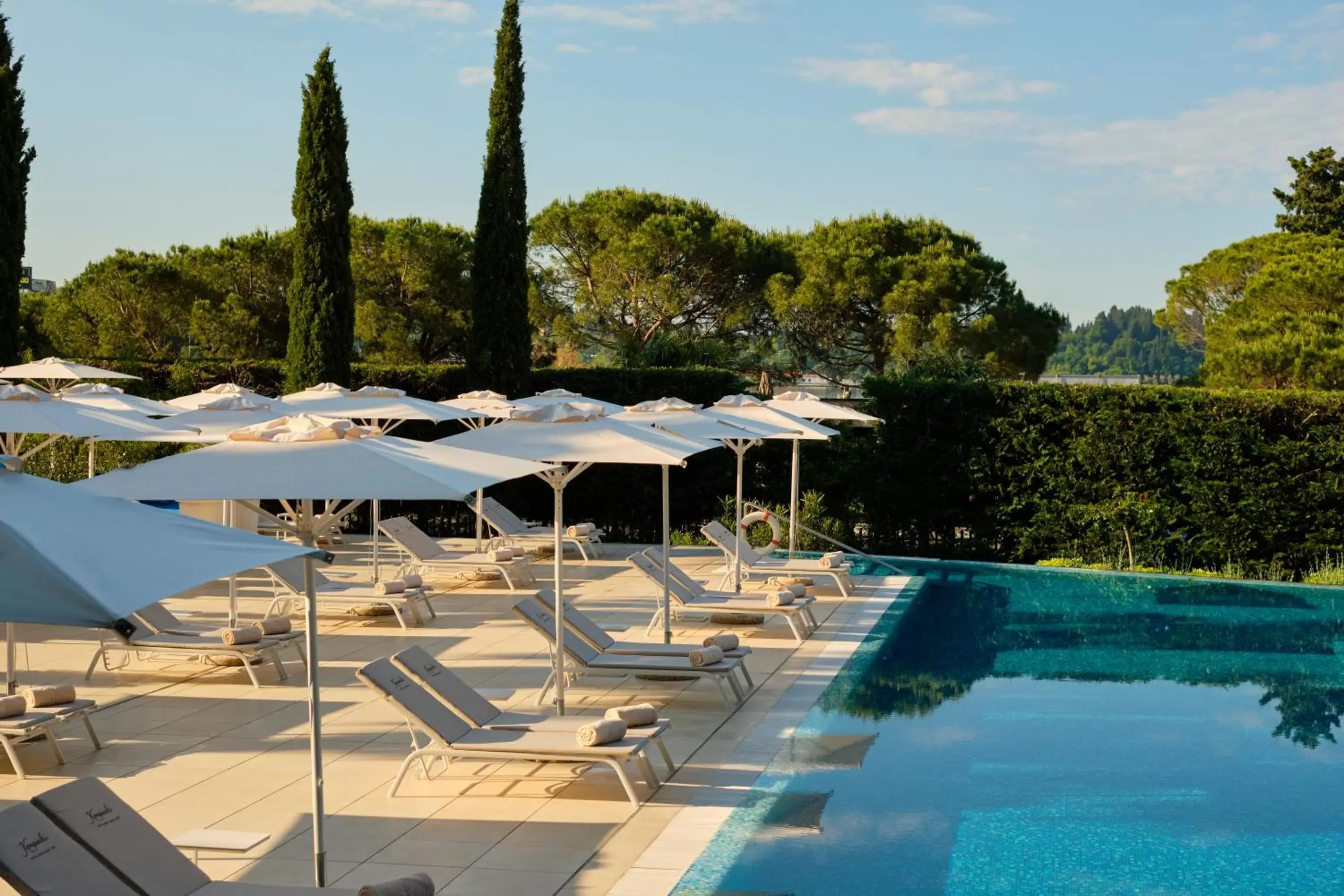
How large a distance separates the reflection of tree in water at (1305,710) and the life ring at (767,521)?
6.06 metres

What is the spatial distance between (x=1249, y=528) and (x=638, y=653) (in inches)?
485

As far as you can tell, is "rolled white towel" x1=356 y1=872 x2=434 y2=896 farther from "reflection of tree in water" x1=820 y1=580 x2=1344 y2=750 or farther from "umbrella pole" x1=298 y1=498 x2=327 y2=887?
"reflection of tree in water" x1=820 y1=580 x2=1344 y2=750

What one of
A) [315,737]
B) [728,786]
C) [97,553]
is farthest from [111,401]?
[97,553]

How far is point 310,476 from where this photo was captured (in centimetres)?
738

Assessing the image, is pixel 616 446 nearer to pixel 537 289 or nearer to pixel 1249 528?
pixel 1249 528

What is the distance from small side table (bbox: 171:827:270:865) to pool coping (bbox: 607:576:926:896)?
5.75ft

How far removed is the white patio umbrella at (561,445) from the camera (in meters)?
9.78

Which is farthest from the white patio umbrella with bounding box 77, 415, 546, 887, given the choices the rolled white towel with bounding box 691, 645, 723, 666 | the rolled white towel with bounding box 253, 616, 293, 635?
the rolled white towel with bounding box 253, 616, 293, 635

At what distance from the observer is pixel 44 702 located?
9102mm

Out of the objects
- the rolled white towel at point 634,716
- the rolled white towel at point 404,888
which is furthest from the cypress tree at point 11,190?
the rolled white towel at point 404,888

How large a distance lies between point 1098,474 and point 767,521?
201 inches

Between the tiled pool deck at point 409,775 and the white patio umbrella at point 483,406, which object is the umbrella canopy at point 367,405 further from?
the tiled pool deck at point 409,775

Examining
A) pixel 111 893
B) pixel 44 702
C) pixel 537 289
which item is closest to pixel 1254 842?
pixel 111 893

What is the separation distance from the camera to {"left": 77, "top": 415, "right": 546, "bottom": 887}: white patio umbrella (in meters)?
6.68
